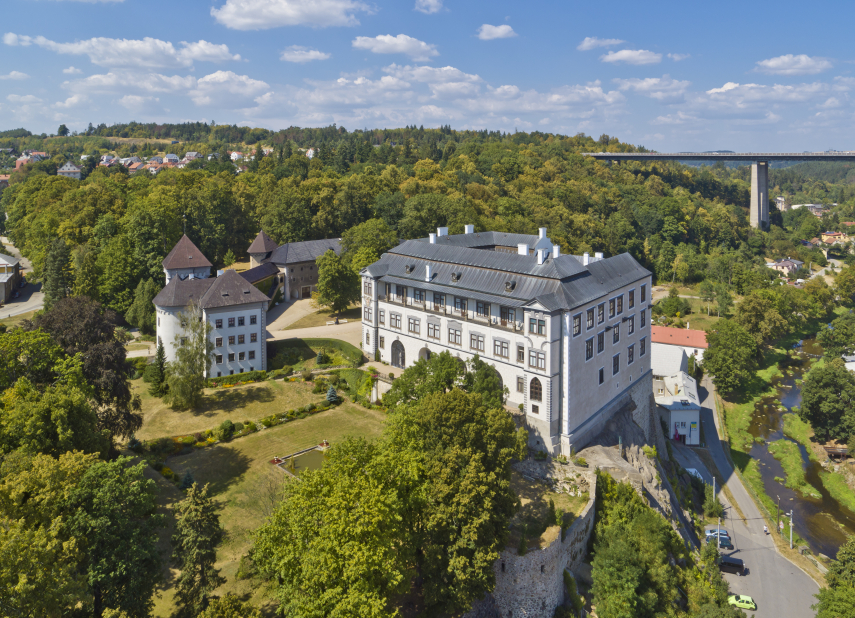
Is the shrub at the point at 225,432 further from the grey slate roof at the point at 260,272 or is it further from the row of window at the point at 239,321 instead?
the grey slate roof at the point at 260,272

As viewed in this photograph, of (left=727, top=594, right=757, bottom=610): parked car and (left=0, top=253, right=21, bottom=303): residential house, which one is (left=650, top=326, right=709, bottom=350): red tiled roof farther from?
(left=0, top=253, right=21, bottom=303): residential house

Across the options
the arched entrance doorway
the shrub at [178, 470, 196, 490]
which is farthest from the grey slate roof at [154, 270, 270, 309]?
the shrub at [178, 470, 196, 490]

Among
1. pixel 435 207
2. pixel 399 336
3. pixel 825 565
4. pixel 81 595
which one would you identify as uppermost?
pixel 435 207

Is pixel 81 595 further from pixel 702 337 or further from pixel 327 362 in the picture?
pixel 702 337

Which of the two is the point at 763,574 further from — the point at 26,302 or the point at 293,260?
the point at 26,302

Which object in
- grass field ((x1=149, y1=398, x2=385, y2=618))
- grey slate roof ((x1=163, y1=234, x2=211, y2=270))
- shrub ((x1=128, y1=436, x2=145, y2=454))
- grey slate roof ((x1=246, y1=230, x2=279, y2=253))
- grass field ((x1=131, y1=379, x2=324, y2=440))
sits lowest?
grass field ((x1=149, y1=398, x2=385, y2=618))

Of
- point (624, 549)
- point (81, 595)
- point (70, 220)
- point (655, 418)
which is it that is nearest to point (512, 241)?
point (655, 418)
